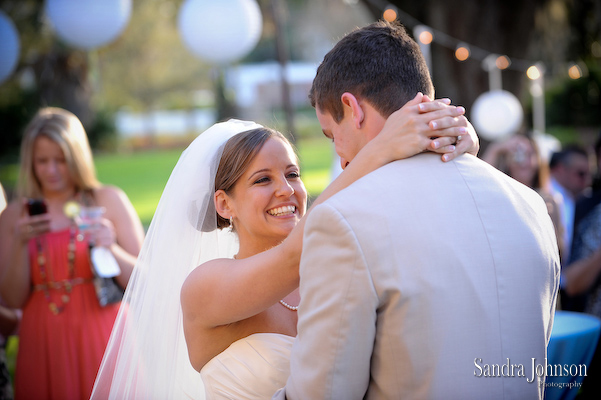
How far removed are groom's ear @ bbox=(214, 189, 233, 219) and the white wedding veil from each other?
0.14ft

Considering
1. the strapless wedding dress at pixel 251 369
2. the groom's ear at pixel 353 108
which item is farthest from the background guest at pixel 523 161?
the groom's ear at pixel 353 108

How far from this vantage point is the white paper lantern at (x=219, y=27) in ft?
23.8

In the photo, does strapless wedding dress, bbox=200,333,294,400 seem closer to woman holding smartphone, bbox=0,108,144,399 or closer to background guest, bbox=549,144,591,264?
woman holding smartphone, bbox=0,108,144,399

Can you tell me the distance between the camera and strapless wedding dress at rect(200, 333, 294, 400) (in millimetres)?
2287

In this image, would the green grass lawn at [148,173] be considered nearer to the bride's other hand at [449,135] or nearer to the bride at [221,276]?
the bride at [221,276]

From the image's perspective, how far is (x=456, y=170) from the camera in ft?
5.70

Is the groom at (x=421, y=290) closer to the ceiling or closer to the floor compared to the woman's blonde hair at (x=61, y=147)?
closer to the floor

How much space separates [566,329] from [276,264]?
8.39 feet

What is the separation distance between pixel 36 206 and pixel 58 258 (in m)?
0.38

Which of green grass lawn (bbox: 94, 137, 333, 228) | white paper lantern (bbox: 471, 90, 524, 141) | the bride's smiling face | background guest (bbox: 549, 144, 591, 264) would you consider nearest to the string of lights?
white paper lantern (bbox: 471, 90, 524, 141)

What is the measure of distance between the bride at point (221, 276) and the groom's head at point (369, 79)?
96 mm

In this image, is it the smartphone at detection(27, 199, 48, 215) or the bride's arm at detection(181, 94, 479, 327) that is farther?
the smartphone at detection(27, 199, 48, 215)

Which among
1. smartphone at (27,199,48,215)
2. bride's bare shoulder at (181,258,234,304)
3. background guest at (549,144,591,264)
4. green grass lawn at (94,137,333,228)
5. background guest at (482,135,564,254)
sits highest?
smartphone at (27,199,48,215)

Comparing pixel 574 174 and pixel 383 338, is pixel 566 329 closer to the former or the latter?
pixel 383 338
